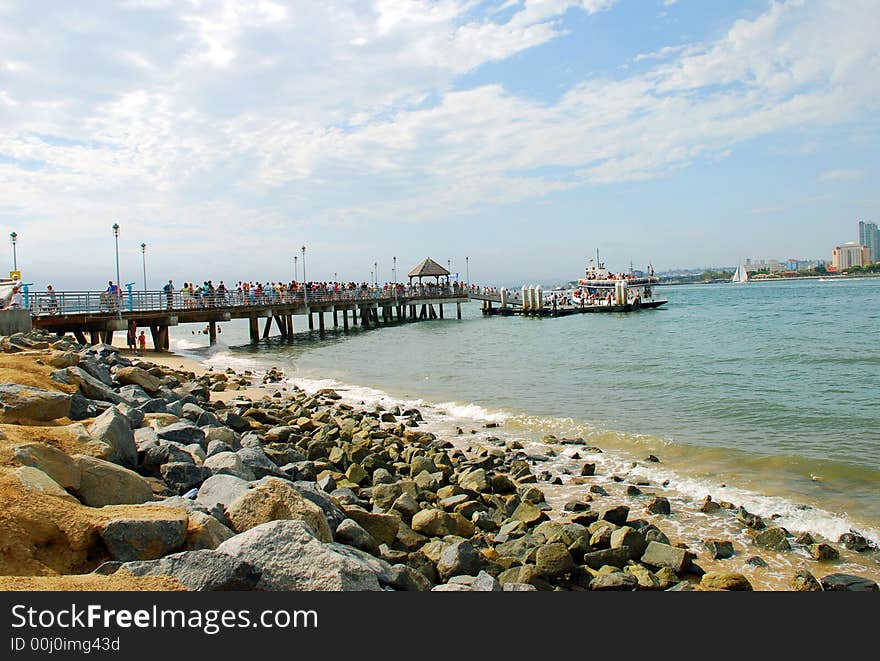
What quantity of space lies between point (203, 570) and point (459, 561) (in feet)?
7.73

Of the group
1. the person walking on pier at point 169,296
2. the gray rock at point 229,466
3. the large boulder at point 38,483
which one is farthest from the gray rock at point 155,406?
the person walking on pier at point 169,296

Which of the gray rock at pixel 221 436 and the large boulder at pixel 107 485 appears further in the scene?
the gray rock at pixel 221 436

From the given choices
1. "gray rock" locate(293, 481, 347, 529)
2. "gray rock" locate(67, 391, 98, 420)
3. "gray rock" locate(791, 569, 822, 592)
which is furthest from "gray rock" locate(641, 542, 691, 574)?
"gray rock" locate(67, 391, 98, 420)

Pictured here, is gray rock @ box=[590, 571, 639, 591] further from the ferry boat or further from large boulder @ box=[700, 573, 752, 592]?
the ferry boat

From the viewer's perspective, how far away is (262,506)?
4.57 metres

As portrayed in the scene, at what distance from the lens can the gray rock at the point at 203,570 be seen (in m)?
3.37

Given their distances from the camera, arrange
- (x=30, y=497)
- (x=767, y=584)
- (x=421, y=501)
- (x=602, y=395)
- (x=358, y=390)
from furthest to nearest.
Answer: (x=358, y=390) < (x=602, y=395) < (x=421, y=501) < (x=767, y=584) < (x=30, y=497)

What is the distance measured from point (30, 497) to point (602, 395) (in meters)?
14.5

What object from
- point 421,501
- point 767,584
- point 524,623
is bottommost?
point 767,584

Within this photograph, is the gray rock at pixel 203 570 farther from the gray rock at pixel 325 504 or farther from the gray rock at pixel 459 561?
the gray rock at pixel 459 561

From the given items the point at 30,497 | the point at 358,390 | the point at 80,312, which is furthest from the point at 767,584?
the point at 80,312

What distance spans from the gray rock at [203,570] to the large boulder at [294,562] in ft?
0.26

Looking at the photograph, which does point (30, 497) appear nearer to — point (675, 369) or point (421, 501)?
point (421, 501)

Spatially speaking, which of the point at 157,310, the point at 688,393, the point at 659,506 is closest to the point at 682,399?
the point at 688,393
